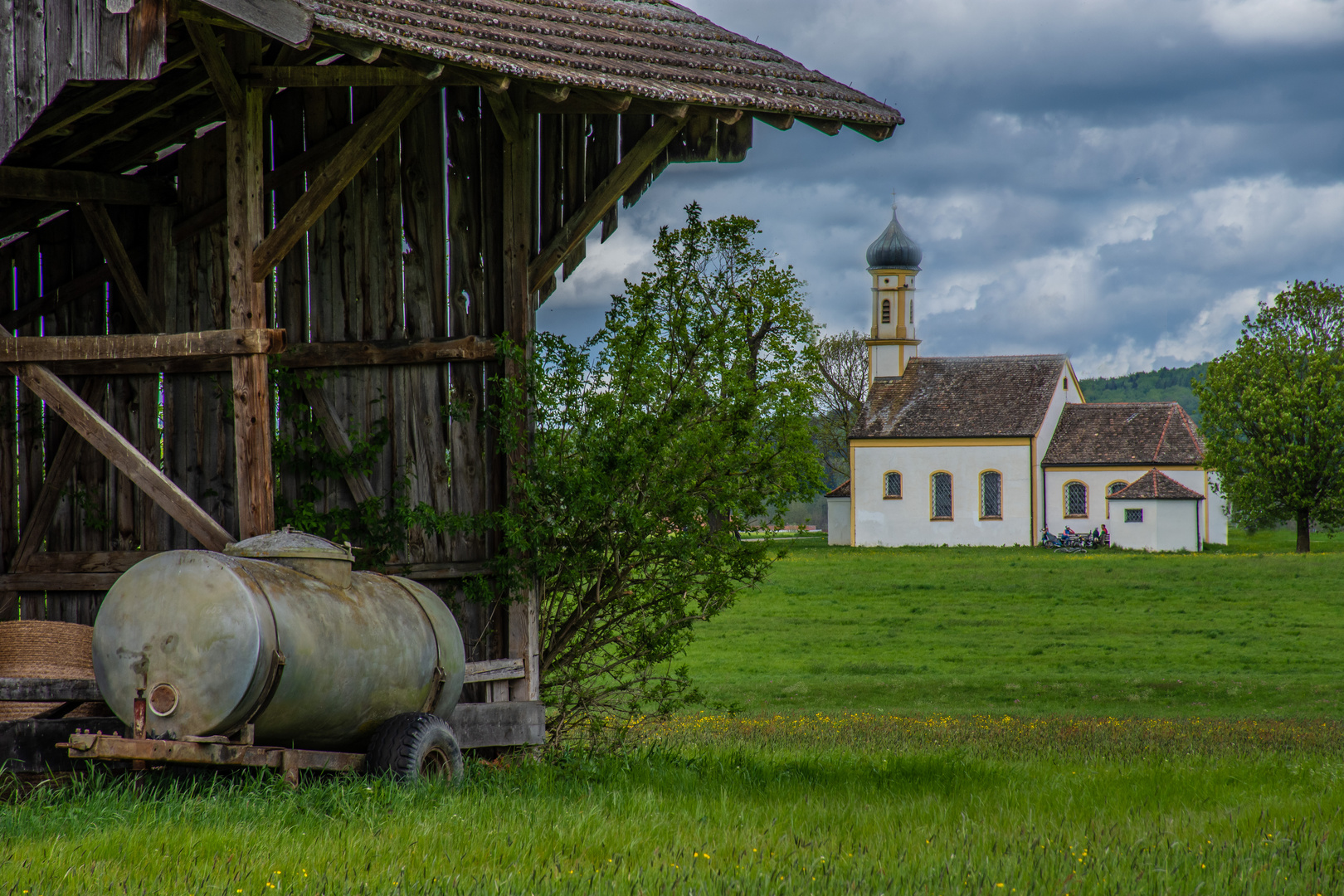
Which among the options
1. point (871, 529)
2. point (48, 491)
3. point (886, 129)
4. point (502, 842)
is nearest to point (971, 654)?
→ point (886, 129)

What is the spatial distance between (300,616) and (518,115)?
4.08 m

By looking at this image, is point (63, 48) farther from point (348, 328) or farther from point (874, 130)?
point (874, 130)

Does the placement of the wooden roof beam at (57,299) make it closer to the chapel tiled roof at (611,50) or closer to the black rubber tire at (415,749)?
the chapel tiled roof at (611,50)

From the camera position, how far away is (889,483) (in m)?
60.7

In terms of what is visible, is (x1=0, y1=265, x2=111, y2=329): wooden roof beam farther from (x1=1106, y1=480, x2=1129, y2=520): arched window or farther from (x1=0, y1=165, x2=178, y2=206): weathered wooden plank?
(x1=1106, y1=480, x2=1129, y2=520): arched window

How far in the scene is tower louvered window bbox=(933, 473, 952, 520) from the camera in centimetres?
5997

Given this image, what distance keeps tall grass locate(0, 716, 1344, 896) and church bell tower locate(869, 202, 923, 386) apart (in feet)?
190

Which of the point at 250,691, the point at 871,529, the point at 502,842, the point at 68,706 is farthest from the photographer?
the point at 871,529

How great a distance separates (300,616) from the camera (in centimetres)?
661

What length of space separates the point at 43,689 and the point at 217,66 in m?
3.79

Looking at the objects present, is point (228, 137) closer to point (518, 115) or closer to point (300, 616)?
point (518, 115)

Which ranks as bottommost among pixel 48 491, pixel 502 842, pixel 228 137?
pixel 502 842

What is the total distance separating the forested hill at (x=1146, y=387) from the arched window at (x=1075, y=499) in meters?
122

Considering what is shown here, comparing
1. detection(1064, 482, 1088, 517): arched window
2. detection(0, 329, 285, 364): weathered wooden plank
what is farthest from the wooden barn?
detection(1064, 482, 1088, 517): arched window
